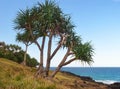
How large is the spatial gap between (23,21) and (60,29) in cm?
418

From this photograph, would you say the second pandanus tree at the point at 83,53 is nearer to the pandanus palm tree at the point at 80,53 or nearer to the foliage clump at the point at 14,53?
the pandanus palm tree at the point at 80,53

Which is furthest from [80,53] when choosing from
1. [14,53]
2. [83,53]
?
[14,53]

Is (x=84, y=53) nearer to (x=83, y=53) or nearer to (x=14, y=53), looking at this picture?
(x=83, y=53)

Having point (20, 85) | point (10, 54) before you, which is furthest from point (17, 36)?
point (20, 85)

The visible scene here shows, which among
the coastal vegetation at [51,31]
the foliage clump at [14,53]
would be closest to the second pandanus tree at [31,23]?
the coastal vegetation at [51,31]

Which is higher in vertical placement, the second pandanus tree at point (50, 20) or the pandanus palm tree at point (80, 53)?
the second pandanus tree at point (50, 20)

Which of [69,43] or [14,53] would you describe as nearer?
[69,43]

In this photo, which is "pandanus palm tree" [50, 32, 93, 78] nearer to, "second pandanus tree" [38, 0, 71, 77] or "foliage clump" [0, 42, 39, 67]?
"second pandanus tree" [38, 0, 71, 77]

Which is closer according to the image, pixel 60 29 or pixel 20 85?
pixel 20 85

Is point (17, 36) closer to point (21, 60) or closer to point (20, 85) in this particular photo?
point (21, 60)

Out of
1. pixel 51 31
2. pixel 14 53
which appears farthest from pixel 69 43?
pixel 14 53

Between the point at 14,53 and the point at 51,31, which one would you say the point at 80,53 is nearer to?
the point at 51,31

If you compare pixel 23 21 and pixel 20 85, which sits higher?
pixel 23 21

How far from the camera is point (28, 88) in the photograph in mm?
19344
